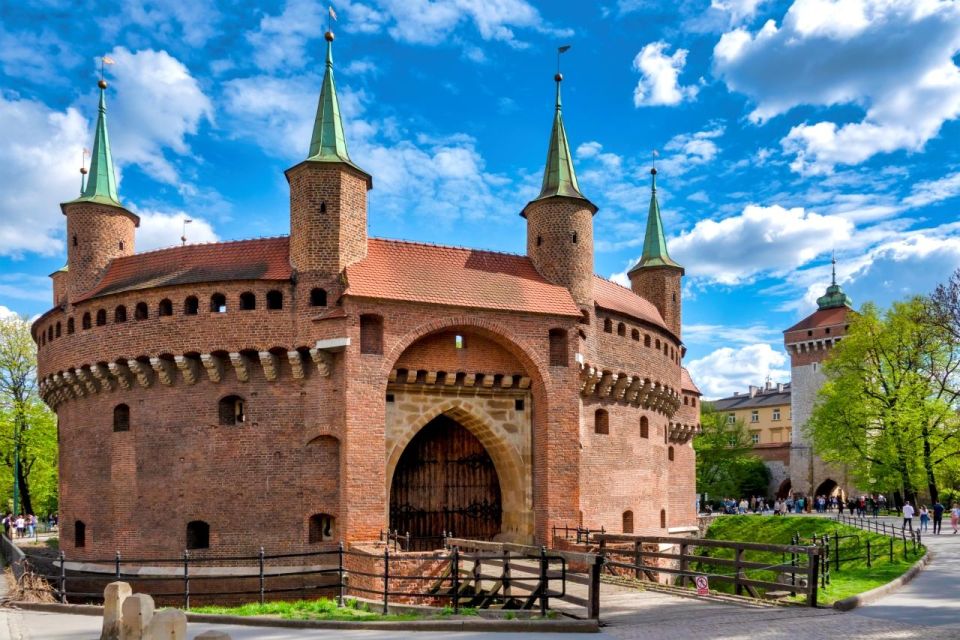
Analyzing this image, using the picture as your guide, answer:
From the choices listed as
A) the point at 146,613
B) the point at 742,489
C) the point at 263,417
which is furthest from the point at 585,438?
the point at 742,489

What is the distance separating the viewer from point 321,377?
944 inches

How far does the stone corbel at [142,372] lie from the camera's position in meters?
24.7

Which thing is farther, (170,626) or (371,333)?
(371,333)

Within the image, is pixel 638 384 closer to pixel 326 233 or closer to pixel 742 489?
pixel 326 233

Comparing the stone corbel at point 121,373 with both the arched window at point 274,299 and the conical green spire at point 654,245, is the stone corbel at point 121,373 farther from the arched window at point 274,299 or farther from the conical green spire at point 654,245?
the conical green spire at point 654,245

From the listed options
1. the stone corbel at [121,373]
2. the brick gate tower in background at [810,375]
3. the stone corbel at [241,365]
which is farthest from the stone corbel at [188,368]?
the brick gate tower in background at [810,375]

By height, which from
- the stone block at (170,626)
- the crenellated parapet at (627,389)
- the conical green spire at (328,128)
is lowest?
the stone block at (170,626)

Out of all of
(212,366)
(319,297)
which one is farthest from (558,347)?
(212,366)

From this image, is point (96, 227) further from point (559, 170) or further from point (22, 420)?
point (22, 420)

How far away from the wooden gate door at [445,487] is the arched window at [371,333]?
14.0 feet

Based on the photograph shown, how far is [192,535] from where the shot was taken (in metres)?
24.2

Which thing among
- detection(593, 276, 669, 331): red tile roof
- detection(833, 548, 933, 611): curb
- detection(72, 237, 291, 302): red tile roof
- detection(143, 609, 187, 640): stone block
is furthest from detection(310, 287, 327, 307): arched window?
detection(143, 609, 187, 640): stone block

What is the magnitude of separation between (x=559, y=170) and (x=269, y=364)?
1117 centimetres

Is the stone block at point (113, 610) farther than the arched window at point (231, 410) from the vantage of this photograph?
No
